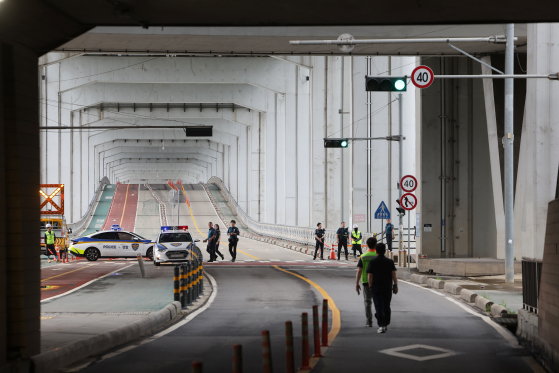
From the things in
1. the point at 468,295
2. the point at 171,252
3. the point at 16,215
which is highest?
the point at 16,215

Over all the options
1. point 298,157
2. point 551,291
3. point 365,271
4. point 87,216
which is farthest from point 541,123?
point 87,216

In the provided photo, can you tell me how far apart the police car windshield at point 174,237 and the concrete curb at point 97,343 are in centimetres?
1595

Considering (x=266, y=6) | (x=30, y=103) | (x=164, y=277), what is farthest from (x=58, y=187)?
(x=266, y=6)

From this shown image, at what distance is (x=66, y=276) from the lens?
80.8 ft

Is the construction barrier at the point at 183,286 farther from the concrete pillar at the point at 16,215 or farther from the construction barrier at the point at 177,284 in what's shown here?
the concrete pillar at the point at 16,215

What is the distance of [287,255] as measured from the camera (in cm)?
4019

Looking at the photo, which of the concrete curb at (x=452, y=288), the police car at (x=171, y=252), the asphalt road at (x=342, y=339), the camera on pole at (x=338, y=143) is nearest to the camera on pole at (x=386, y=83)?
the asphalt road at (x=342, y=339)

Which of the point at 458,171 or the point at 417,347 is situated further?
the point at 458,171

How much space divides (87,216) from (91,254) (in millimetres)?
40692

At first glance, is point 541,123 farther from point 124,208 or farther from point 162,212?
point 124,208

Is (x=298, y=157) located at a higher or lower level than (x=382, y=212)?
higher

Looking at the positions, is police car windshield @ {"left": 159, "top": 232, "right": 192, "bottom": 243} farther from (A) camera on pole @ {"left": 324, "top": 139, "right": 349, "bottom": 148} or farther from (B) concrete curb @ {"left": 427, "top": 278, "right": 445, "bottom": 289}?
(B) concrete curb @ {"left": 427, "top": 278, "right": 445, "bottom": 289}

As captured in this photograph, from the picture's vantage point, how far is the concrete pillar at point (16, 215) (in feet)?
27.8

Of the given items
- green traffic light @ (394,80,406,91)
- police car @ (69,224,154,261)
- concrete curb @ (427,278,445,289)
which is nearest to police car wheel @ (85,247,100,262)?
police car @ (69,224,154,261)
